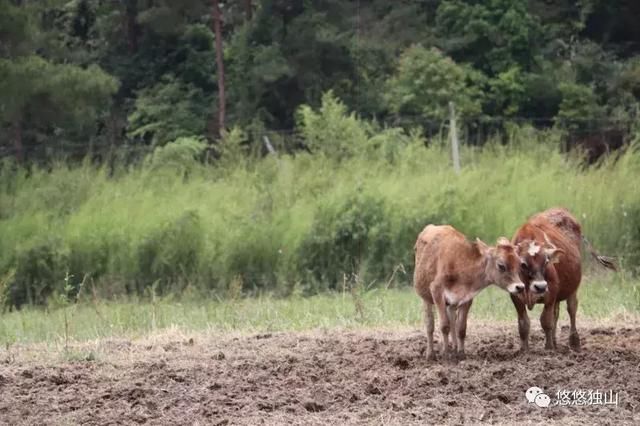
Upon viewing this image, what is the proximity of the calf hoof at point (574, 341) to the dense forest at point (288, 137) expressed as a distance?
16.2 feet

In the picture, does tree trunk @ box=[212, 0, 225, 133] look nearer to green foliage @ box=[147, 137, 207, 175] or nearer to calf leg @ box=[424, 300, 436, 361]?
green foliage @ box=[147, 137, 207, 175]

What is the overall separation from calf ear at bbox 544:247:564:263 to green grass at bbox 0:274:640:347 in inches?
112

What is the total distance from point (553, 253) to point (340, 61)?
86.4ft

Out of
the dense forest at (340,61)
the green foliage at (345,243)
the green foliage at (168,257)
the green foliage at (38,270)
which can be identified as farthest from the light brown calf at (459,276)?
the dense forest at (340,61)

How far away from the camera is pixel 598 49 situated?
36344mm

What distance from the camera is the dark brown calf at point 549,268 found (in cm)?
915

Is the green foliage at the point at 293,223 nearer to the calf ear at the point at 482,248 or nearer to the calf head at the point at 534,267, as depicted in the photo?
the calf ear at the point at 482,248

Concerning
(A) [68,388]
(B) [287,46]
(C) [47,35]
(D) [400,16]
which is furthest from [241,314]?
(D) [400,16]

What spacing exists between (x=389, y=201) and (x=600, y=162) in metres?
4.50

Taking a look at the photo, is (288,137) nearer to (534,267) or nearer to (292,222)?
(292,222)

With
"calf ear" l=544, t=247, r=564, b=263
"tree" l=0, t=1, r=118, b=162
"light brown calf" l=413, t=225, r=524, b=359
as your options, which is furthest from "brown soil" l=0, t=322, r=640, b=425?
"tree" l=0, t=1, r=118, b=162

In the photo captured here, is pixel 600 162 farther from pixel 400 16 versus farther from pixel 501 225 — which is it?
pixel 400 16

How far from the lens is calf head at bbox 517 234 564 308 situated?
905 cm

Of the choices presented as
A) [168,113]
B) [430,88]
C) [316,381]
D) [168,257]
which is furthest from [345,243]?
[168,113]
